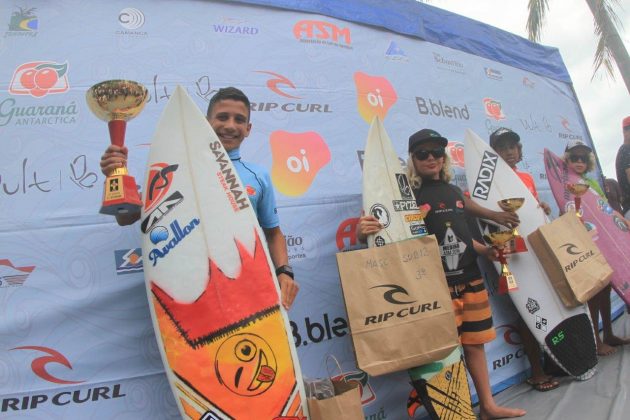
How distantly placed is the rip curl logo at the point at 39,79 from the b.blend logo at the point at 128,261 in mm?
985

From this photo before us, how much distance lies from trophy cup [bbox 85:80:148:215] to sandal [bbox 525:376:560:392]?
100 inches

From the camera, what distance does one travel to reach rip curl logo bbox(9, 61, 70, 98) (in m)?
2.05

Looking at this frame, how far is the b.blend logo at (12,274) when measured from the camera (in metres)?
1.76

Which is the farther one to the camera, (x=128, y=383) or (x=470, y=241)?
(x=470, y=241)

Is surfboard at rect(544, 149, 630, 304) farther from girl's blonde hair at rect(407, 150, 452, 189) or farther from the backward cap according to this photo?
the backward cap

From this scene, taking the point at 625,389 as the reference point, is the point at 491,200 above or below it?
above

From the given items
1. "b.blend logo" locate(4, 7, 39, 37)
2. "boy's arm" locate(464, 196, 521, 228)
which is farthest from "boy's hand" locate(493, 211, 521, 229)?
"b.blend logo" locate(4, 7, 39, 37)

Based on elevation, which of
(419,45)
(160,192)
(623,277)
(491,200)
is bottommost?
(623,277)

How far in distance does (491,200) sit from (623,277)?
3.94 feet

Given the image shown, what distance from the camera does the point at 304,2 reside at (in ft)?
9.43

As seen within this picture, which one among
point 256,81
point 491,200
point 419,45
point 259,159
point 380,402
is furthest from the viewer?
point 419,45

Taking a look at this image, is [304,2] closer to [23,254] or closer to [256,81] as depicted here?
[256,81]

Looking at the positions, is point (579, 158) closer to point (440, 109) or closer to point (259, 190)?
point (440, 109)

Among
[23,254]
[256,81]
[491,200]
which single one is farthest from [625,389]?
[23,254]
